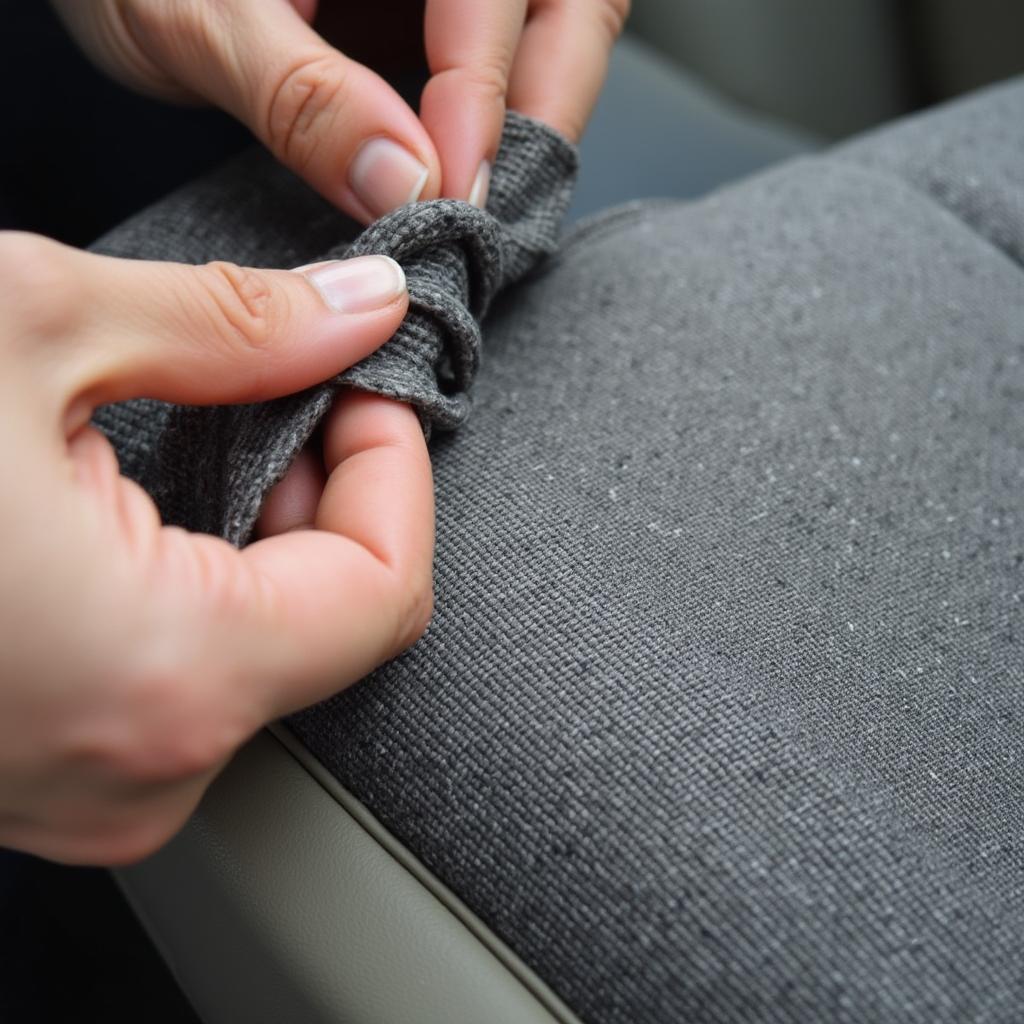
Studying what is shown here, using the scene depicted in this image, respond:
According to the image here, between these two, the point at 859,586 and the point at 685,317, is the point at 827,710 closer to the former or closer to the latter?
the point at 859,586

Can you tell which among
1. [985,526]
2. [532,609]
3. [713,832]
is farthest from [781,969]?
[985,526]

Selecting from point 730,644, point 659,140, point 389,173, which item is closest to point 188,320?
point 389,173

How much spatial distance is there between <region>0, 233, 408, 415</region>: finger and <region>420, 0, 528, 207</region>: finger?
110mm

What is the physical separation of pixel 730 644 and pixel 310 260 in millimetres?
301

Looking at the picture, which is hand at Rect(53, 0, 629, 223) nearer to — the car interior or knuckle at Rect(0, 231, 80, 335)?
the car interior

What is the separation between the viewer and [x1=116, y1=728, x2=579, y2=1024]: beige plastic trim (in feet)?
1.36

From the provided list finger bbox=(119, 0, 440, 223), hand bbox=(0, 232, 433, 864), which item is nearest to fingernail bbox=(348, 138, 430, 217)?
finger bbox=(119, 0, 440, 223)

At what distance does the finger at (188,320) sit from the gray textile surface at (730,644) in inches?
3.7

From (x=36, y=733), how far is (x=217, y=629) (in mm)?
69

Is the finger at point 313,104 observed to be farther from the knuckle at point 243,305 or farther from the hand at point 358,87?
the knuckle at point 243,305

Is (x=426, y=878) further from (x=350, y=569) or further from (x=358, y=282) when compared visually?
(x=358, y=282)

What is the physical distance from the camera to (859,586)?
0.51 metres

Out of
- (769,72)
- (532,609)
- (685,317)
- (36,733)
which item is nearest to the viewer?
(36,733)

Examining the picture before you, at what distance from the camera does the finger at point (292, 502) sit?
0.46 m
